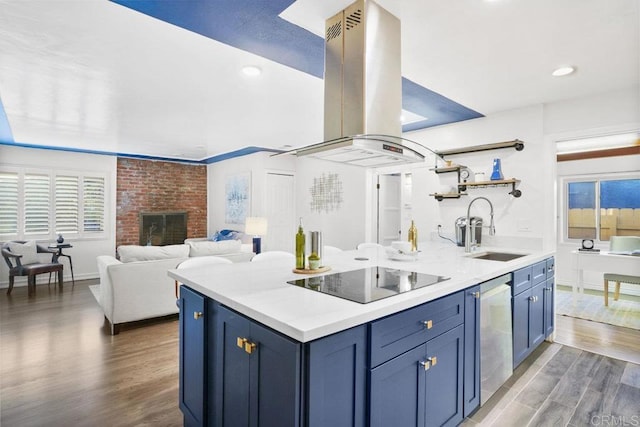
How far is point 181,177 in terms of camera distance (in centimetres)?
762

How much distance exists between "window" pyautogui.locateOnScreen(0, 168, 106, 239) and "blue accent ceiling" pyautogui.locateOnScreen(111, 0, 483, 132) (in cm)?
574

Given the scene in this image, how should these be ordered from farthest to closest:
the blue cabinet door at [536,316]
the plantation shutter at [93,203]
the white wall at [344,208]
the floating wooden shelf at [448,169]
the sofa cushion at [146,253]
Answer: the plantation shutter at [93,203] < the white wall at [344,208] < the floating wooden shelf at [448,169] < the sofa cushion at [146,253] < the blue cabinet door at [536,316]

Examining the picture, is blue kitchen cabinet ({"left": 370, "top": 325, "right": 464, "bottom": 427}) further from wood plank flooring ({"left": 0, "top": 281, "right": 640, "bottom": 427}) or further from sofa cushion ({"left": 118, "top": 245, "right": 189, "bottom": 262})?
sofa cushion ({"left": 118, "top": 245, "right": 189, "bottom": 262})

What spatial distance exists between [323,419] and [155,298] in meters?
3.23

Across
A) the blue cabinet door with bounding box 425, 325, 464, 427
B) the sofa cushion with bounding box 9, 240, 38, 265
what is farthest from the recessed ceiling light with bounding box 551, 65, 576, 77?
the sofa cushion with bounding box 9, 240, 38, 265

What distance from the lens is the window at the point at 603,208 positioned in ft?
17.0

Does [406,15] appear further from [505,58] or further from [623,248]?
[623,248]

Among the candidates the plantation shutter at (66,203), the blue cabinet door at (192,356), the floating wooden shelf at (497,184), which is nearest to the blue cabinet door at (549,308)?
the floating wooden shelf at (497,184)

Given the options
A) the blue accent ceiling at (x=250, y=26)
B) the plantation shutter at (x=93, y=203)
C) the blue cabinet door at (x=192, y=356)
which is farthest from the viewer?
the plantation shutter at (x=93, y=203)

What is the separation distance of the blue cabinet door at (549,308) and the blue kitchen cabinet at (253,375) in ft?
9.61

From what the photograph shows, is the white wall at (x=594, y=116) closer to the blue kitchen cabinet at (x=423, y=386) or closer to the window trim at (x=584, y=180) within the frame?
the blue kitchen cabinet at (x=423, y=386)

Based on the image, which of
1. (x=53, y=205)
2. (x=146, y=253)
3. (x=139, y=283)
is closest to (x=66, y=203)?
(x=53, y=205)

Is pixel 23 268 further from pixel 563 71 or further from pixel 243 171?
pixel 563 71

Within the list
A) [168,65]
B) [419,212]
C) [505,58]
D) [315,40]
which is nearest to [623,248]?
[419,212]
